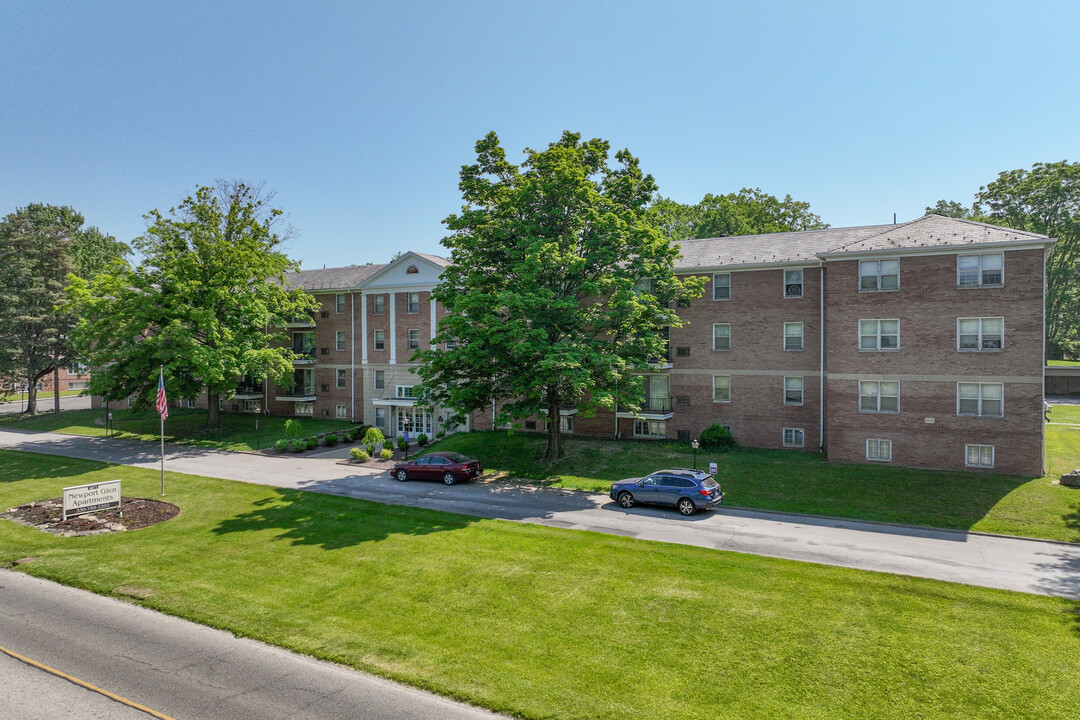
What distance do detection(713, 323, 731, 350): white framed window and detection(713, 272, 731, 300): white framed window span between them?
61.6 inches

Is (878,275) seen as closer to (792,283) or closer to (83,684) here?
(792,283)

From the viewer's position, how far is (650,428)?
112 feet

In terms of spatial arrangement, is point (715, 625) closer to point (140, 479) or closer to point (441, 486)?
point (441, 486)

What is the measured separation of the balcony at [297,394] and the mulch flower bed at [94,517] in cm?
2183

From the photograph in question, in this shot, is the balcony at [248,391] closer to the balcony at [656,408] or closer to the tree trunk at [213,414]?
the tree trunk at [213,414]

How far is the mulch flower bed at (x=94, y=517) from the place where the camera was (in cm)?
1994

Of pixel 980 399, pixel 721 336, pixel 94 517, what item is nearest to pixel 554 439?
pixel 721 336

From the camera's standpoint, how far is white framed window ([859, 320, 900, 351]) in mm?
26156

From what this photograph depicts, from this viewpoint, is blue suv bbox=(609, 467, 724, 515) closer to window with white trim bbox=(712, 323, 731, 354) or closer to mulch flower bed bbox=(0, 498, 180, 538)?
window with white trim bbox=(712, 323, 731, 354)

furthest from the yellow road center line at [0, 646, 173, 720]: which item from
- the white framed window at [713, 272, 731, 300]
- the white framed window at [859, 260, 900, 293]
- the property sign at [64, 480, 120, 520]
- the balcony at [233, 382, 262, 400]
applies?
the balcony at [233, 382, 262, 400]

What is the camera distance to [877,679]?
10055 millimetres

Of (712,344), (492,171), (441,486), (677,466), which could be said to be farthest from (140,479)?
(712,344)

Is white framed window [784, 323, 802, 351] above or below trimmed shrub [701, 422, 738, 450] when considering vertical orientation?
above

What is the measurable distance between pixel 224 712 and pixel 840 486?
2280cm
